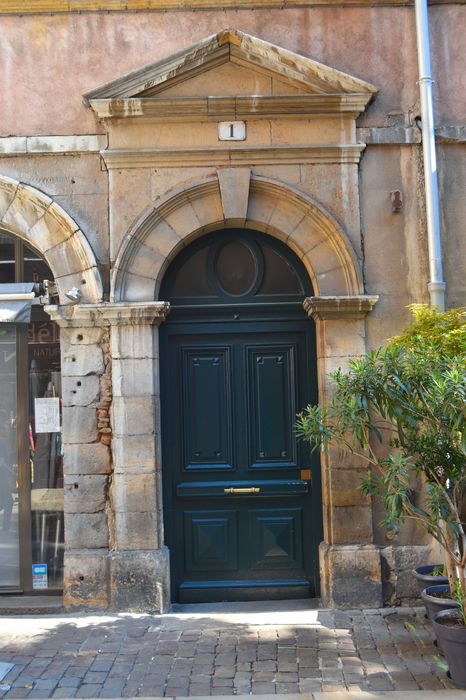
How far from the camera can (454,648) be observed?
15.1 feet

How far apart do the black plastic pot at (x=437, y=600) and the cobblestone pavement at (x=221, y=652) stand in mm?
284

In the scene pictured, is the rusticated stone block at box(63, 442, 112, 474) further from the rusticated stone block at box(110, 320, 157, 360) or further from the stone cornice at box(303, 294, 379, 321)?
the stone cornice at box(303, 294, 379, 321)

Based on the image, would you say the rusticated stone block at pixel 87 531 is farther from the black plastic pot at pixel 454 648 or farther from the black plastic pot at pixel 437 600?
the black plastic pot at pixel 454 648

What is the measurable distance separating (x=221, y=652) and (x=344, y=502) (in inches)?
66.2

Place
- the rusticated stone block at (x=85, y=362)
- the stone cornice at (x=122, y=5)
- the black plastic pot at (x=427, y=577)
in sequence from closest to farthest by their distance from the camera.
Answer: the black plastic pot at (x=427, y=577) → the rusticated stone block at (x=85, y=362) → the stone cornice at (x=122, y=5)

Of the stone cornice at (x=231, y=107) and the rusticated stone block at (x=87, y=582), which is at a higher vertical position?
the stone cornice at (x=231, y=107)

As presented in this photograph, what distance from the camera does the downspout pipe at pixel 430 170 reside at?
630cm

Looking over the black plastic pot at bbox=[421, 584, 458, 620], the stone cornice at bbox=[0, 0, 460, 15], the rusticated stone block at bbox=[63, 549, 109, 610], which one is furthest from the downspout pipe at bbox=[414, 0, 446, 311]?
the rusticated stone block at bbox=[63, 549, 109, 610]

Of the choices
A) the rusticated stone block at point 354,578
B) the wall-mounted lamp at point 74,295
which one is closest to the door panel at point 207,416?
the wall-mounted lamp at point 74,295

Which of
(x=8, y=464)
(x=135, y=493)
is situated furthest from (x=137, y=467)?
(x=8, y=464)

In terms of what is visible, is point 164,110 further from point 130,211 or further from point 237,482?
point 237,482

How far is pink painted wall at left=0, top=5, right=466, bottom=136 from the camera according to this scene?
646cm

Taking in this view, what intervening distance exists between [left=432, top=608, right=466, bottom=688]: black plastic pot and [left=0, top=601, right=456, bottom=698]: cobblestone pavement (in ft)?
0.36

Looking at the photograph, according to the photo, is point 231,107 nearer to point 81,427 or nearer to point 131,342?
point 131,342
